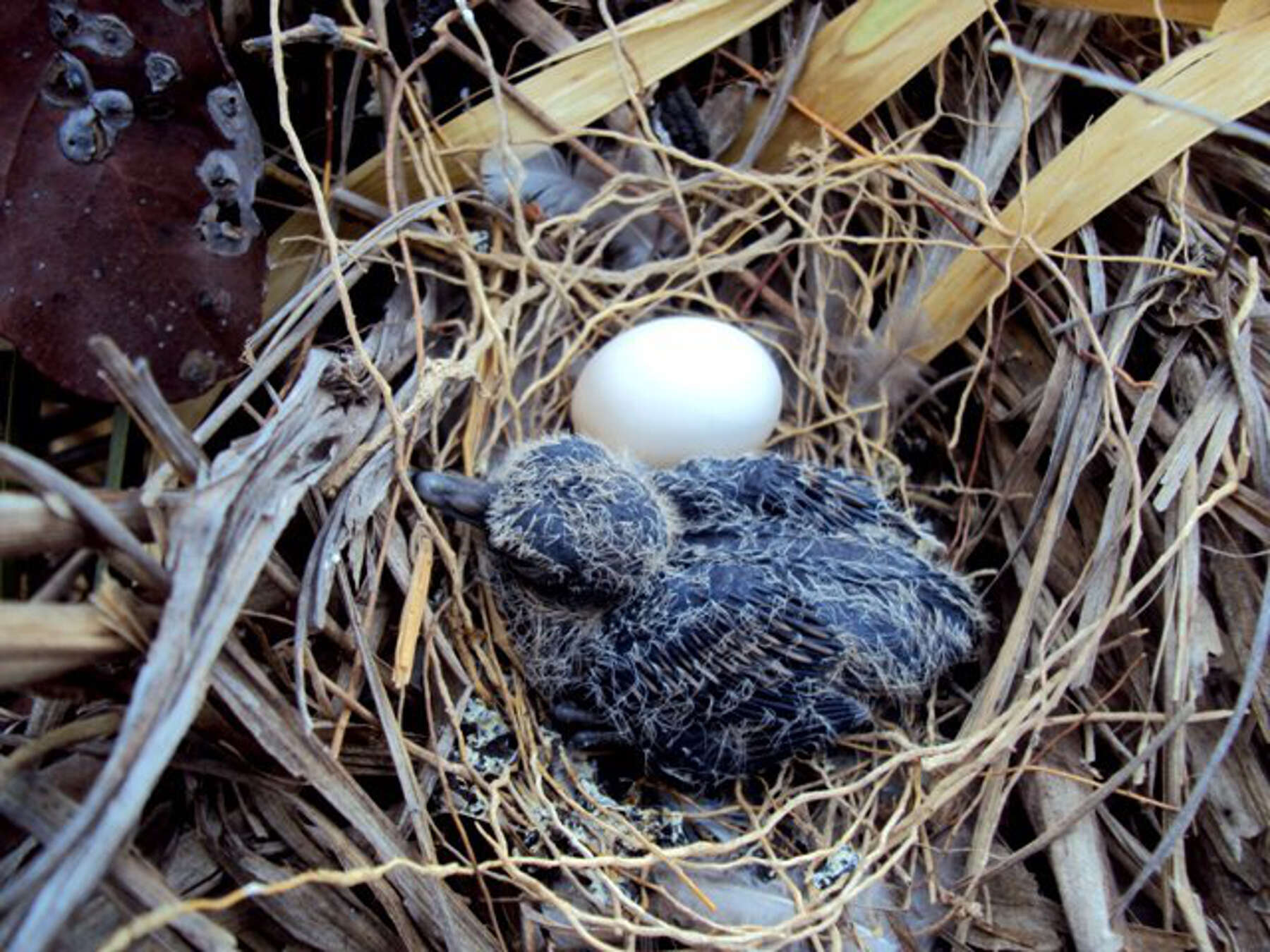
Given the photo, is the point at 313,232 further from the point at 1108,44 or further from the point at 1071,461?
the point at 1108,44

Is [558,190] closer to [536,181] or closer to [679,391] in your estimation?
[536,181]

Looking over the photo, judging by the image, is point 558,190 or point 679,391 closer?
point 679,391

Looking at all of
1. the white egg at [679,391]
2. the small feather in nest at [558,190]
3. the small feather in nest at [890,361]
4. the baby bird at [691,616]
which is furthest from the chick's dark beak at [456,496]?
the small feather in nest at [890,361]

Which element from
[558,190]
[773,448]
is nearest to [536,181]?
[558,190]

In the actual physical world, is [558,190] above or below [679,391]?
above

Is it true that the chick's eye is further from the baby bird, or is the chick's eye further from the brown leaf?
the brown leaf

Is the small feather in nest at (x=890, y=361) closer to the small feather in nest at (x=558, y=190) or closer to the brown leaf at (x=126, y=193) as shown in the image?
the small feather in nest at (x=558, y=190)
